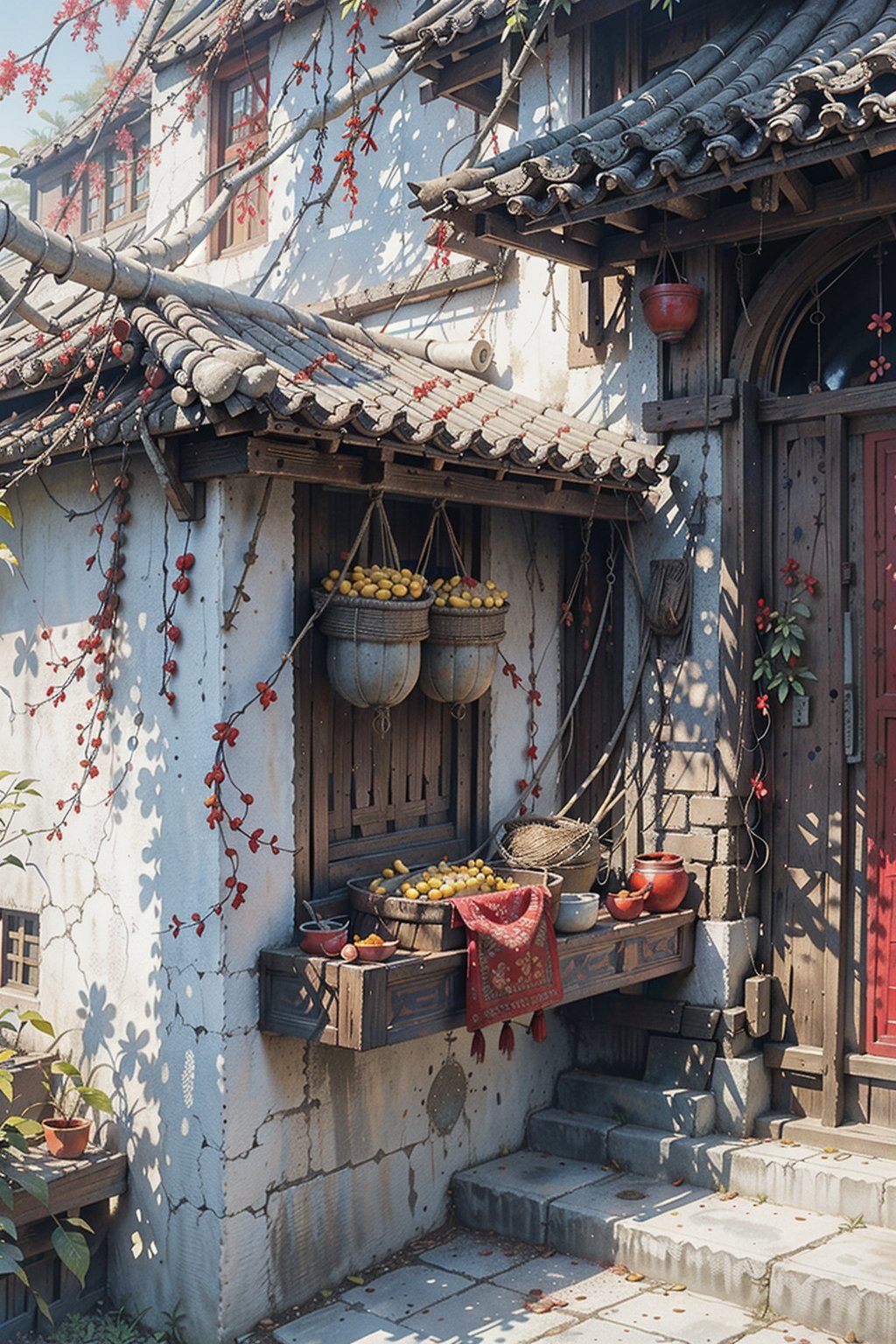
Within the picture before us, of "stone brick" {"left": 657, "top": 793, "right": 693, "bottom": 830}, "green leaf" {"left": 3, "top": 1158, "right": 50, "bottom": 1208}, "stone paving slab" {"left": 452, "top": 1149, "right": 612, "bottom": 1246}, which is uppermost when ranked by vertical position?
"stone brick" {"left": 657, "top": 793, "right": 693, "bottom": 830}

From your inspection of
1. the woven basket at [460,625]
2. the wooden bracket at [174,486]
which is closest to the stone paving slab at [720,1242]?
the woven basket at [460,625]

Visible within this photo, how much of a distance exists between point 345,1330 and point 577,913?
6.61ft

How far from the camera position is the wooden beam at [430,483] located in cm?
515

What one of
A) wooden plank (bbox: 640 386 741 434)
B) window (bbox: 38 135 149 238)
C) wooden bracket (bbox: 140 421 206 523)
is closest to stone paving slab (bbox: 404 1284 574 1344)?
wooden bracket (bbox: 140 421 206 523)

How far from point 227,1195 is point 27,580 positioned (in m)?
3.10

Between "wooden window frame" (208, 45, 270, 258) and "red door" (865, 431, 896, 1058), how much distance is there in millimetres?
5890

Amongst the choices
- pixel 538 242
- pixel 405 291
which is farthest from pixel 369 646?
pixel 405 291

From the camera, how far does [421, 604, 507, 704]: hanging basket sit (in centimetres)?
597

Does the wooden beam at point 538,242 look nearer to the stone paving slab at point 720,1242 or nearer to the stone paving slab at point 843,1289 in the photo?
the stone paving slab at point 720,1242

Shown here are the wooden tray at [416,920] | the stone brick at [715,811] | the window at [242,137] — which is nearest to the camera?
the wooden tray at [416,920]

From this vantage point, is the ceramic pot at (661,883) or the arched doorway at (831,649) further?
the ceramic pot at (661,883)

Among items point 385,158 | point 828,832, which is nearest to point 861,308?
point 828,832

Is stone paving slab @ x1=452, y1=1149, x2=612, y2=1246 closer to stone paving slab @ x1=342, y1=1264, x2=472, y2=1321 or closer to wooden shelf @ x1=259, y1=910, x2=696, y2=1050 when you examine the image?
stone paving slab @ x1=342, y1=1264, x2=472, y2=1321

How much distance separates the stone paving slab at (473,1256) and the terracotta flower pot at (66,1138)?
166 centimetres
